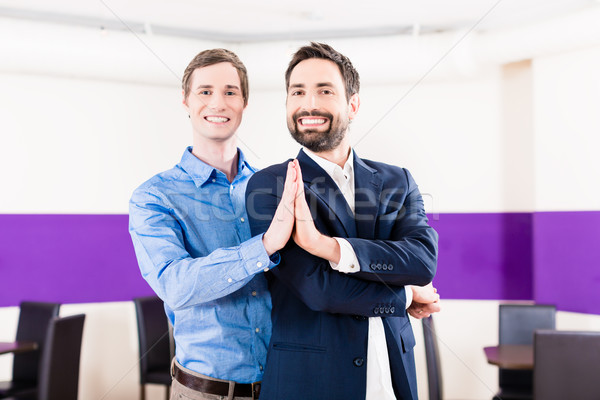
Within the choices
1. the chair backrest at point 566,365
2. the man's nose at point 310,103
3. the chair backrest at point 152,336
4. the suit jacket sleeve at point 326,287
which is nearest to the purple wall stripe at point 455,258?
the chair backrest at point 152,336

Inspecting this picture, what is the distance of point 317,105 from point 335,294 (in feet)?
1.91

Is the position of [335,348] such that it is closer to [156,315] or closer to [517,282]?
[156,315]

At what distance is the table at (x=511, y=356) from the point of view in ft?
11.8

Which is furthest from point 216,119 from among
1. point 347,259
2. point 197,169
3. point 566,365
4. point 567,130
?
point 567,130

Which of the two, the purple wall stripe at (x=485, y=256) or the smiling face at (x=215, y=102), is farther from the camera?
the purple wall stripe at (x=485, y=256)

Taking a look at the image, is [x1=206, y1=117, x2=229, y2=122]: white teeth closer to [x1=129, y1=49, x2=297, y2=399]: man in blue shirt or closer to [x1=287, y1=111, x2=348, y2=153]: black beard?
[x1=129, y1=49, x2=297, y2=399]: man in blue shirt

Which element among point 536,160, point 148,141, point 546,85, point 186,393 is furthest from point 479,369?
point 186,393

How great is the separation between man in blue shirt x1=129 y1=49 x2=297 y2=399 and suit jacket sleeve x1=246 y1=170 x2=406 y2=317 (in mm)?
81

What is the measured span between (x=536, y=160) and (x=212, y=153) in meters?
3.56

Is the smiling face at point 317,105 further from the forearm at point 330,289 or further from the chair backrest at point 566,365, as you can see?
the chair backrest at point 566,365

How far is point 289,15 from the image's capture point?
4.32 m

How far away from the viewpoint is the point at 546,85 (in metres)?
4.59

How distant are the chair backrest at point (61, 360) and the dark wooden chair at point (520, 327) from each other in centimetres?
306

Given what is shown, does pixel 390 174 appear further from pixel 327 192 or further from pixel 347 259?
pixel 347 259
